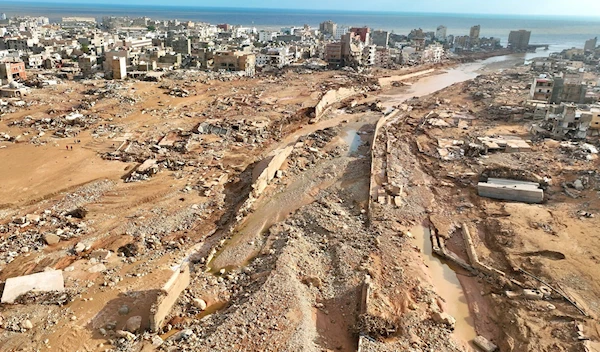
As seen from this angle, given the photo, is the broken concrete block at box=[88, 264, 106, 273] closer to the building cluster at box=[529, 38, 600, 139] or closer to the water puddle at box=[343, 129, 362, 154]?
the water puddle at box=[343, 129, 362, 154]

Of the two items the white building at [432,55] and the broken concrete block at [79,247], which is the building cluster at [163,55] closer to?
the white building at [432,55]

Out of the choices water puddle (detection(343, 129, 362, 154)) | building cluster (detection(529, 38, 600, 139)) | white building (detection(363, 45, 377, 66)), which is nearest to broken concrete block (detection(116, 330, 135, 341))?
water puddle (detection(343, 129, 362, 154))

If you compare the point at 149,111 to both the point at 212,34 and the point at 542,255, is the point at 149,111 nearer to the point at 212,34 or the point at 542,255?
the point at 542,255

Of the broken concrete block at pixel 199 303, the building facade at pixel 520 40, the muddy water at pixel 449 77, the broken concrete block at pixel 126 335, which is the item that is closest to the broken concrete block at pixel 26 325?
the broken concrete block at pixel 126 335

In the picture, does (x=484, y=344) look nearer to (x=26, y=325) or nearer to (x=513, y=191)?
(x=513, y=191)

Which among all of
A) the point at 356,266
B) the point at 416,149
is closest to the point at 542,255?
Answer: the point at 356,266

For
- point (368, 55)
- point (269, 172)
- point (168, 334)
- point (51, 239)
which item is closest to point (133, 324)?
point (168, 334)
